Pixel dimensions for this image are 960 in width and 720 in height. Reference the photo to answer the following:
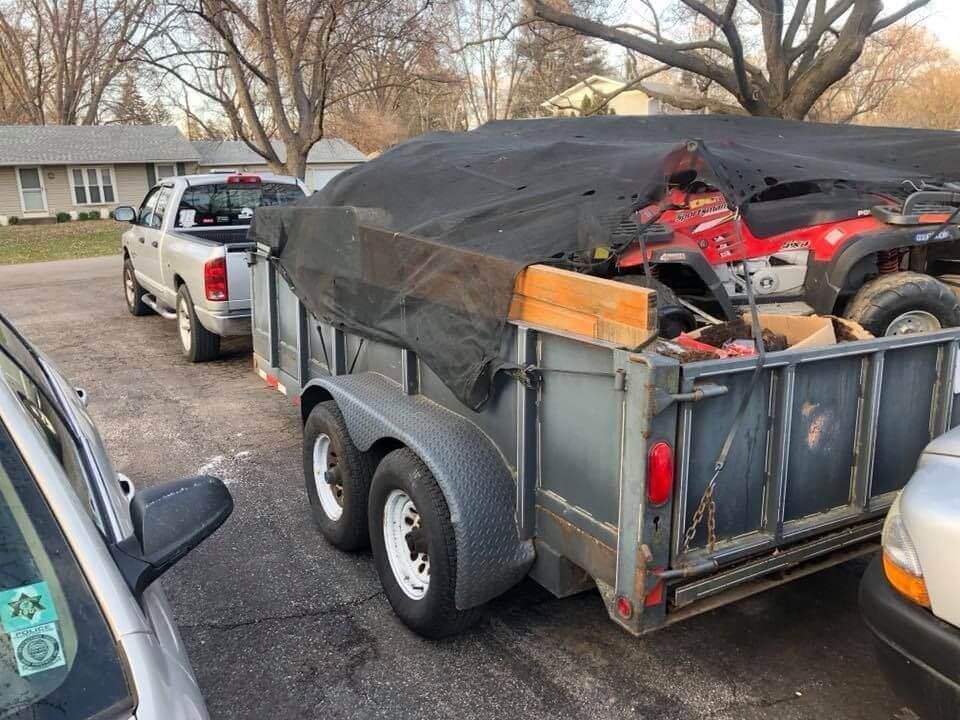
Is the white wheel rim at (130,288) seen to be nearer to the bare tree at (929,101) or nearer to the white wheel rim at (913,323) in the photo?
the white wheel rim at (913,323)

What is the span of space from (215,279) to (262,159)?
3175 centimetres

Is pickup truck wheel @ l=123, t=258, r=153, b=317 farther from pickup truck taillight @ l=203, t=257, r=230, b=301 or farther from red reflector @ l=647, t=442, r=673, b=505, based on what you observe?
red reflector @ l=647, t=442, r=673, b=505

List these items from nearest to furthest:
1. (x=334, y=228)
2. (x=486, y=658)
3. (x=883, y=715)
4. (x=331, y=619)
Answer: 1. (x=883, y=715)
2. (x=486, y=658)
3. (x=331, y=619)
4. (x=334, y=228)

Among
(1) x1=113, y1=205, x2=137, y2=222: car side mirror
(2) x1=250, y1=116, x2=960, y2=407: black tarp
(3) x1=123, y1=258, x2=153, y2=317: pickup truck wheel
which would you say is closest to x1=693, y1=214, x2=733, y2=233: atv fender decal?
(2) x1=250, y1=116, x2=960, y2=407: black tarp

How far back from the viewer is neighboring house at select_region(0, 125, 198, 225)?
109 feet

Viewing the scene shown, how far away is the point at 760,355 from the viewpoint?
2766 millimetres

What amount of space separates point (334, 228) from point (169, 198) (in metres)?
5.67

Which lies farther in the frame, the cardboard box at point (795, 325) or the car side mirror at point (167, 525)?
the cardboard box at point (795, 325)

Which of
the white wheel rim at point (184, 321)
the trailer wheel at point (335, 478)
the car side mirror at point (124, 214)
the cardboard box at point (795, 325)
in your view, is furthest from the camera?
the car side mirror at point (124, 214)

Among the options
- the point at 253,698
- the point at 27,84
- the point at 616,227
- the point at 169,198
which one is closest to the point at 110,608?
the point at 253,698

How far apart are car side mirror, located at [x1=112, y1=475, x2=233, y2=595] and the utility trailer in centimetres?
124

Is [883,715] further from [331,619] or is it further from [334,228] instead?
[334,228]

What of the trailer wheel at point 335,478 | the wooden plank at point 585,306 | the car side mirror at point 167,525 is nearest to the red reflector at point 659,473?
the wooden plank at point 585,306

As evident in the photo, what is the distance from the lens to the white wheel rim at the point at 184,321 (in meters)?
8.73
